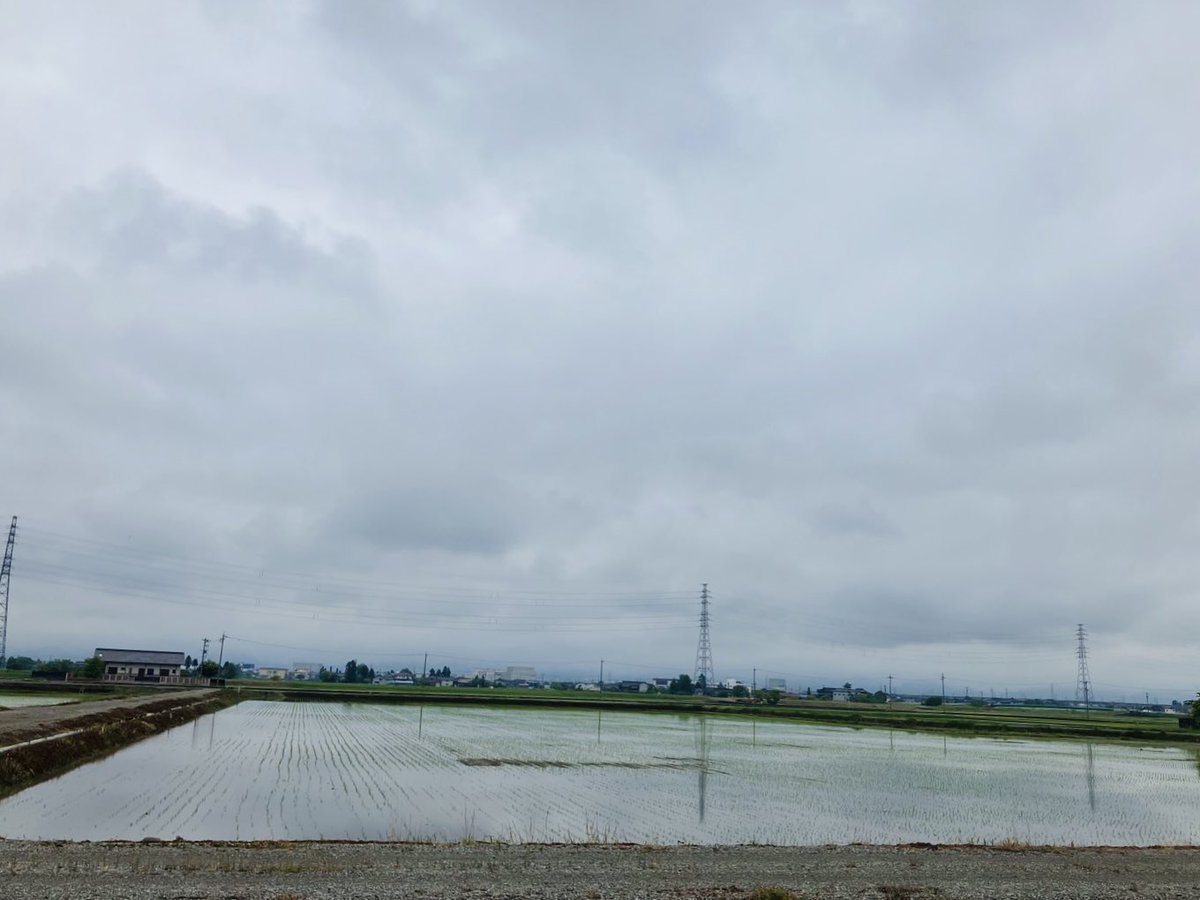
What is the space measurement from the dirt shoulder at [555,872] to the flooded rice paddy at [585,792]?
2633 mm

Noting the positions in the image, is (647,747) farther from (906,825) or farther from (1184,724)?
(1184,724)

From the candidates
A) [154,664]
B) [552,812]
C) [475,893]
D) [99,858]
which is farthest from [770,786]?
[154,664]

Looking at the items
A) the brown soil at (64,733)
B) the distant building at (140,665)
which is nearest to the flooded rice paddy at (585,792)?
the brown soil at (64,733)

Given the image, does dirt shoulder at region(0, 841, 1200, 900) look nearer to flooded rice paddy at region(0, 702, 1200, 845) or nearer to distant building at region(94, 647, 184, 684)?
flooded rice paddy at region(0, 702, 1200, 845)

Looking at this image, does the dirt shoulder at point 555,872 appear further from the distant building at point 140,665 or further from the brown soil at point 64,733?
the distant building at point 140,665

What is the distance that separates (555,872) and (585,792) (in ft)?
42.2

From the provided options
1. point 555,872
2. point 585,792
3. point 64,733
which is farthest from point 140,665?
point 555,872

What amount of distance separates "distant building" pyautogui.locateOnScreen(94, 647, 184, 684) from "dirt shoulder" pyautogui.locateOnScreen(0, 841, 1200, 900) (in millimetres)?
102169

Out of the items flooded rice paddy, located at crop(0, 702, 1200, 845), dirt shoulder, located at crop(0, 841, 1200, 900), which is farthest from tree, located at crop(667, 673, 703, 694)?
dirt shoulder, located at crop(0, 841, 1200, 900)

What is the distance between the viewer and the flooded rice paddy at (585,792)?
2028 cm

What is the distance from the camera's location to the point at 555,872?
14805mm

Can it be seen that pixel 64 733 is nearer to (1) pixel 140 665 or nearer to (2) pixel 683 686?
(1) pixel 140 665

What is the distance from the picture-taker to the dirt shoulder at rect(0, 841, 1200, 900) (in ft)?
43.0

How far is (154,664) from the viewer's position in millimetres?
119688
